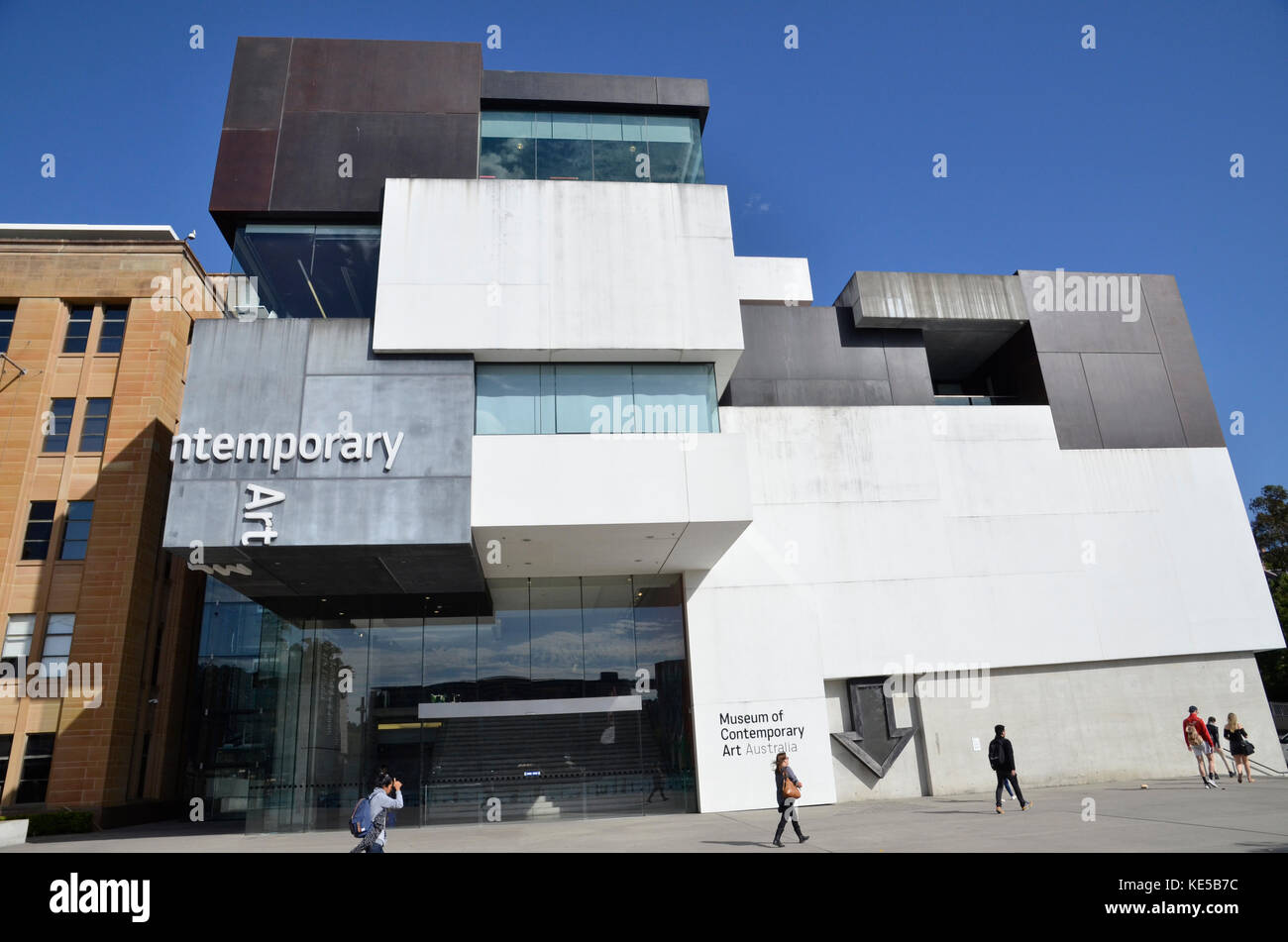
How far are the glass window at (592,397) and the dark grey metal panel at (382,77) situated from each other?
8781 millimetres

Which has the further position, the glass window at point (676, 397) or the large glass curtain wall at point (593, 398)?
the glass window at point (676, 397)

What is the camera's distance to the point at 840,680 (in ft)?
70.2

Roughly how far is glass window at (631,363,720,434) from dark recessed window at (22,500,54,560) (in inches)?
814

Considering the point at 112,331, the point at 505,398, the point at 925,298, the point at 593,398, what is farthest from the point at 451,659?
the point at 925,298

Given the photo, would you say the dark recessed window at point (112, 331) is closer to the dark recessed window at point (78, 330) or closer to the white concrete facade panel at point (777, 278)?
the dark recessed window at point (78, 330)

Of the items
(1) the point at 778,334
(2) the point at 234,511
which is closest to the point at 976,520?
(1) the point at 778,334

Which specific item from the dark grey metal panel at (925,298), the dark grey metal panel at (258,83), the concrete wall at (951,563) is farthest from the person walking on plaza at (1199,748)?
the dark grey metal panel at (258,83)

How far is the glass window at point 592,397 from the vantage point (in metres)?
18.2

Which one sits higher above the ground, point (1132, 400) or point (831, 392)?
point (831, 392)

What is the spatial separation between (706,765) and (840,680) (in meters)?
4.62

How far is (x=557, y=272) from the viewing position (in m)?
18.8

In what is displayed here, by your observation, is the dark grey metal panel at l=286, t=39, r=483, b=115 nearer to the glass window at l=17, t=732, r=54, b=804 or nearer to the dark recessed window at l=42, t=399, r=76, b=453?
the dark recessed window at l=42, t=399, r=76, b=453

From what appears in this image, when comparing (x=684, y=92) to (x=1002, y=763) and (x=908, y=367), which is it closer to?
(x=908, y=367)

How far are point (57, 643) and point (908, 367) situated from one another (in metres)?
28.6
